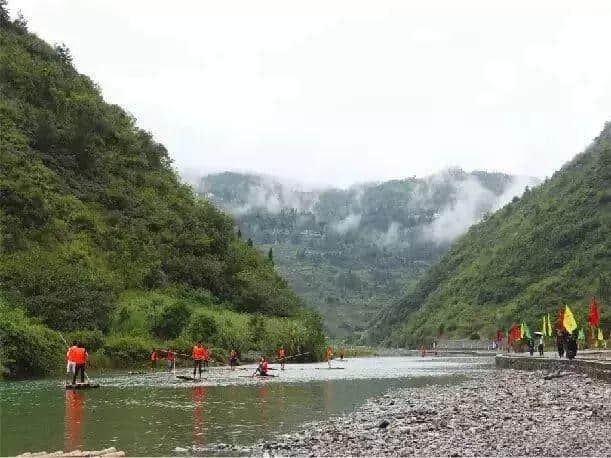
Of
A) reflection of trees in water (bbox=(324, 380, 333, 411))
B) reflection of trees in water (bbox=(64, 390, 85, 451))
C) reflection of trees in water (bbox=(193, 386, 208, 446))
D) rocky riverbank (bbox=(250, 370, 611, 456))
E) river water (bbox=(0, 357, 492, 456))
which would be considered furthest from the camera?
reflection of trees in water (bbox=(324, 380, 333, 411))

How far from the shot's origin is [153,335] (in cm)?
7500

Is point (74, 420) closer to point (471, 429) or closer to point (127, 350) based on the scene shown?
point (471, 429)

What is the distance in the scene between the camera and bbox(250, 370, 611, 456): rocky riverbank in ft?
60.6

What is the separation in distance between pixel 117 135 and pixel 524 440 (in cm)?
10619

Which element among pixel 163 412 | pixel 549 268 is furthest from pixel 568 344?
pixel 549 268

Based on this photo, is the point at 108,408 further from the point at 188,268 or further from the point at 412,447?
the point at 188,268

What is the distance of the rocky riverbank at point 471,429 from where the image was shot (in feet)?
60.6

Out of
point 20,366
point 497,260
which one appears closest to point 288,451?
point 20,366

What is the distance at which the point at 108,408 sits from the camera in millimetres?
31391

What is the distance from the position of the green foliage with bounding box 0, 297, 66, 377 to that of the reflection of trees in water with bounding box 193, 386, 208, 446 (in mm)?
16058

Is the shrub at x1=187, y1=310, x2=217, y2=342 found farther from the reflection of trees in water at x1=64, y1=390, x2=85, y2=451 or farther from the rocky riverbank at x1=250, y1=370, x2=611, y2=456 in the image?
the rocky riverbank at x1=250, y1=370, x2=611, y2=456

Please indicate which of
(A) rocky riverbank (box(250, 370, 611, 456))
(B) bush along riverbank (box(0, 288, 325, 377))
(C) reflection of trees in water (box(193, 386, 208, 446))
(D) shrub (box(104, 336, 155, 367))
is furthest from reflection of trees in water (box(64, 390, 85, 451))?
(D) shrub (box(104, 336, 155, 367))

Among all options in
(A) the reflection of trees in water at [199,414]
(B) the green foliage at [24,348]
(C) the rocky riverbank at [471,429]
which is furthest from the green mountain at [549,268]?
(C) the rocky riverbank at [471,429]

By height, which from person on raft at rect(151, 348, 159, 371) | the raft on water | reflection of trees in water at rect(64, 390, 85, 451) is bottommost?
reflection of trees in water at rect(64, 390, 85, 451)
